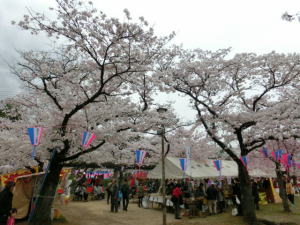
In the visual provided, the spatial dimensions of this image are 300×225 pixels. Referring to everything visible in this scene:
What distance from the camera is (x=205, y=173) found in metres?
16.0

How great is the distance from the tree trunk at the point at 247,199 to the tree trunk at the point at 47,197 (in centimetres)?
813

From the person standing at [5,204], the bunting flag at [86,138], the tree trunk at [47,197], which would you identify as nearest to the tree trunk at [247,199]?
the bunting flag at [86,138]

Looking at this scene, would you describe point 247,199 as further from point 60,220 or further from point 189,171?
point 60,220

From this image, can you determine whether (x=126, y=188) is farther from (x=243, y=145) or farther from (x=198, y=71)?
(x=198, y=71)

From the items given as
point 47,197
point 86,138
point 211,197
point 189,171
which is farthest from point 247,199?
point 47,197

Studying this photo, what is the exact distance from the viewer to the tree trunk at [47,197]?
333 inches

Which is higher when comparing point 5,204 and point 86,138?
point 86,138

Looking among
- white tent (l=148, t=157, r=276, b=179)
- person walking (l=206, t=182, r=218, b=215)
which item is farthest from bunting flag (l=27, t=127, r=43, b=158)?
person walking (l=206, t=182, r=218, b=215)

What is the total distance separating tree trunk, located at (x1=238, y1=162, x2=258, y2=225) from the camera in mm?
10227

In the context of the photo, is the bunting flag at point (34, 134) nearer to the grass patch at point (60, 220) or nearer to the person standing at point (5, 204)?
the person standing at point (5, 204)

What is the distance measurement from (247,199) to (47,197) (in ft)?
27.9

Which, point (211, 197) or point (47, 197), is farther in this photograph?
point (211, 197)

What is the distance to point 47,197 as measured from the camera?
8664mm

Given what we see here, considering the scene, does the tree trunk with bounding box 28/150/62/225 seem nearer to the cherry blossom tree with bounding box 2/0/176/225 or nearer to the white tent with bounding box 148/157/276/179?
the cherry blossom tree with bounding box 2/0/176/225
